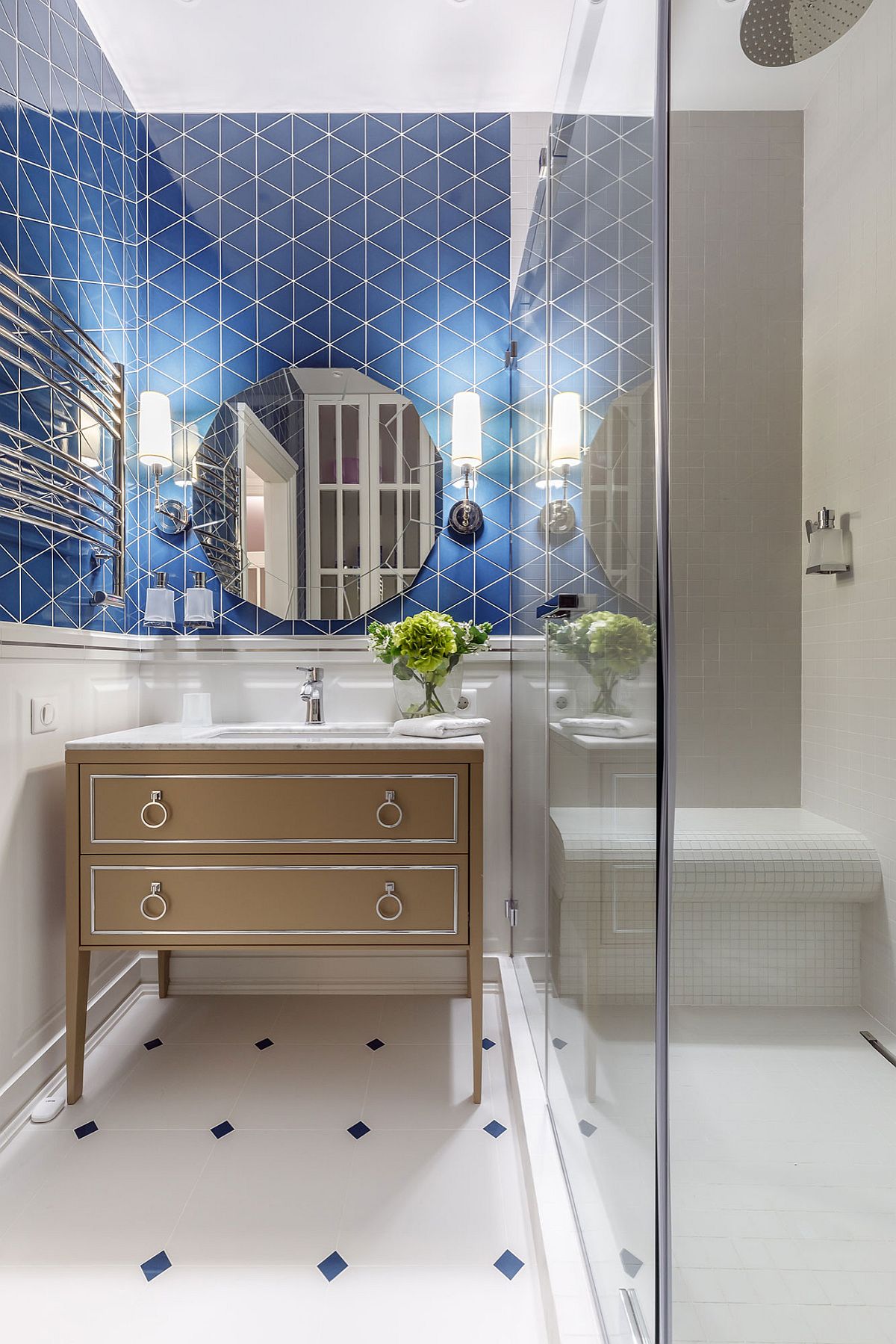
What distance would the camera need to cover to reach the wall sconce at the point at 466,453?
2010 millimetres

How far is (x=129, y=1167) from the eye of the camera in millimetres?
1342

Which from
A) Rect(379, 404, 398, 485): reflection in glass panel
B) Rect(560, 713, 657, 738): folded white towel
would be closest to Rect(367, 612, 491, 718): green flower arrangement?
Rect(379, 404, 398, 485): reflection in glass panel

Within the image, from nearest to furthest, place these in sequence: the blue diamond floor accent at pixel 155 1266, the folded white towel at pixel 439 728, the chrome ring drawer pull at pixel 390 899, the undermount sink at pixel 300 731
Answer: the blue diamond floor accent at pixel 155 1266, the chrome ring drawer pull at pixel 390 899, the folded white towel at pixel 439 728, the undermount sink at pixel 300 731

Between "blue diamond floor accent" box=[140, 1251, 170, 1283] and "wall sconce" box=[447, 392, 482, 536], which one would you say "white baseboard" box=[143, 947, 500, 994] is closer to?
"blue diamond floor accent" box=[140, 1251, 170, 1283]

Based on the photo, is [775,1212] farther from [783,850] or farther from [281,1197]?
[281,1197]

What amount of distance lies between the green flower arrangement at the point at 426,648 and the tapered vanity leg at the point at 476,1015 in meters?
0.65

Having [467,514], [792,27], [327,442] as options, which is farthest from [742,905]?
[327,442]

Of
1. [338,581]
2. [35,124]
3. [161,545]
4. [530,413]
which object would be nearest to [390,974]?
[338,581]

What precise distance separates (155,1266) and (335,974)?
913mm

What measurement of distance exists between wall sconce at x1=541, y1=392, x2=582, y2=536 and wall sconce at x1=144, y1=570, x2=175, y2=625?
118cm

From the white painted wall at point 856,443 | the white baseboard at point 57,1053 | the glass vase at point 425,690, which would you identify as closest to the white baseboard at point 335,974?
the white baseboard at point 57,1053

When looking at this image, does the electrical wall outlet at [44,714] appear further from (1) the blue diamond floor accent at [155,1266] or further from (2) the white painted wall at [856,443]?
(2) the white painted wall at [856,443]

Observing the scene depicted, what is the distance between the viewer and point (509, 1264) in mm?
1135

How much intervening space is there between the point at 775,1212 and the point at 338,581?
181 cm
